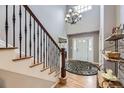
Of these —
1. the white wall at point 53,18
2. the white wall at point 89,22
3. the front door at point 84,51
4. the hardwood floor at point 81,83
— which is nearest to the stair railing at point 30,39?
the hardwood floor at point 81,83

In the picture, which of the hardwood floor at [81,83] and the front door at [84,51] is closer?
the hardwood floor at [81,83]

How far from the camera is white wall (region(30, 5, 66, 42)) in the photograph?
5.44m

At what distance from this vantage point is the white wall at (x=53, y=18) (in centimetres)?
544

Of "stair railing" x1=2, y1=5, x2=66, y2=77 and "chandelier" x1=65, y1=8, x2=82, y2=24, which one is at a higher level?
"chandelier" x1=65, y1=8, x2=82, y2=24

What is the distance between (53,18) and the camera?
625 centimetres

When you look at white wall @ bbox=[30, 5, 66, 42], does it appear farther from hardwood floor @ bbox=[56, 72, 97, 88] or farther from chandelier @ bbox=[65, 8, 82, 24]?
hardwood floor @ bbox=[56, 72, 97, 88]

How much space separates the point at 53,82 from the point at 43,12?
3231mm

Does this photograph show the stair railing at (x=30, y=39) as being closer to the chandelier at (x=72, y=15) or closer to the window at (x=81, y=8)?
the chandelier at (x=72, y=15)

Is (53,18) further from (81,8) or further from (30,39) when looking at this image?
(30,39)

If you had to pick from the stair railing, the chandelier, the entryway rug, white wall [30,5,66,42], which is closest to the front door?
the entryway rug

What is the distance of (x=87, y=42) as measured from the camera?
5.70 meters

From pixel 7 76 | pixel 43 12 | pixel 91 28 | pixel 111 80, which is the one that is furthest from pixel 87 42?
pixel 7 76

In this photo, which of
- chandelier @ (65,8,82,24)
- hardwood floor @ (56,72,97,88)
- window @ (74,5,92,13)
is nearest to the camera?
hardwood floor @ (56,72,97,88)

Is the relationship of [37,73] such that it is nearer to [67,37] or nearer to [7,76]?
[7,76]
